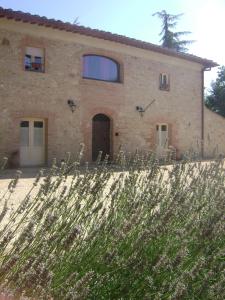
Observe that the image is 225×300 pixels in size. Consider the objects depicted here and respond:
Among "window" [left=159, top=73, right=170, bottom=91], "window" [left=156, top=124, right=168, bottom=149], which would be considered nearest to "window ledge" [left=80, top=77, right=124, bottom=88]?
"window" [left=159, top=73, right=170, bottom=91]

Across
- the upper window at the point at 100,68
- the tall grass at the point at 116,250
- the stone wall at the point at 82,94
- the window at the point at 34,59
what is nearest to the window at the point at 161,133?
the stone wall at the point at 82,94

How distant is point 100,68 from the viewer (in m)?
17.0

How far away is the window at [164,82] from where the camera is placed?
1948cm

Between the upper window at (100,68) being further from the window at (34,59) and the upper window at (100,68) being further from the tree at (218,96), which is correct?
the tree at (218,96)

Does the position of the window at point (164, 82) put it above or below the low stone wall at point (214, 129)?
above

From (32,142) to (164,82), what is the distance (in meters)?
7.54

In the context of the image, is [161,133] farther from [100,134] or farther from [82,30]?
[82,30]

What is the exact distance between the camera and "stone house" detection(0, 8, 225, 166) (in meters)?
14.5

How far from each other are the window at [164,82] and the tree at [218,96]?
12022mm

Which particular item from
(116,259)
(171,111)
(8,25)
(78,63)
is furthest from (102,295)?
(171,111)

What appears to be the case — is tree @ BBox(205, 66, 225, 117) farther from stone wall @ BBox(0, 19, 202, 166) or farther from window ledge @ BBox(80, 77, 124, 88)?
window ledge @ BBox(80, 77, 124, 88)

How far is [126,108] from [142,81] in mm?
1559

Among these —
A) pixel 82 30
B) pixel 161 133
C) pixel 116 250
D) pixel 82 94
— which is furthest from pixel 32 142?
pixel 116 250

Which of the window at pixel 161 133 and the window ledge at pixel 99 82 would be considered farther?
the window at pixel 161 133
